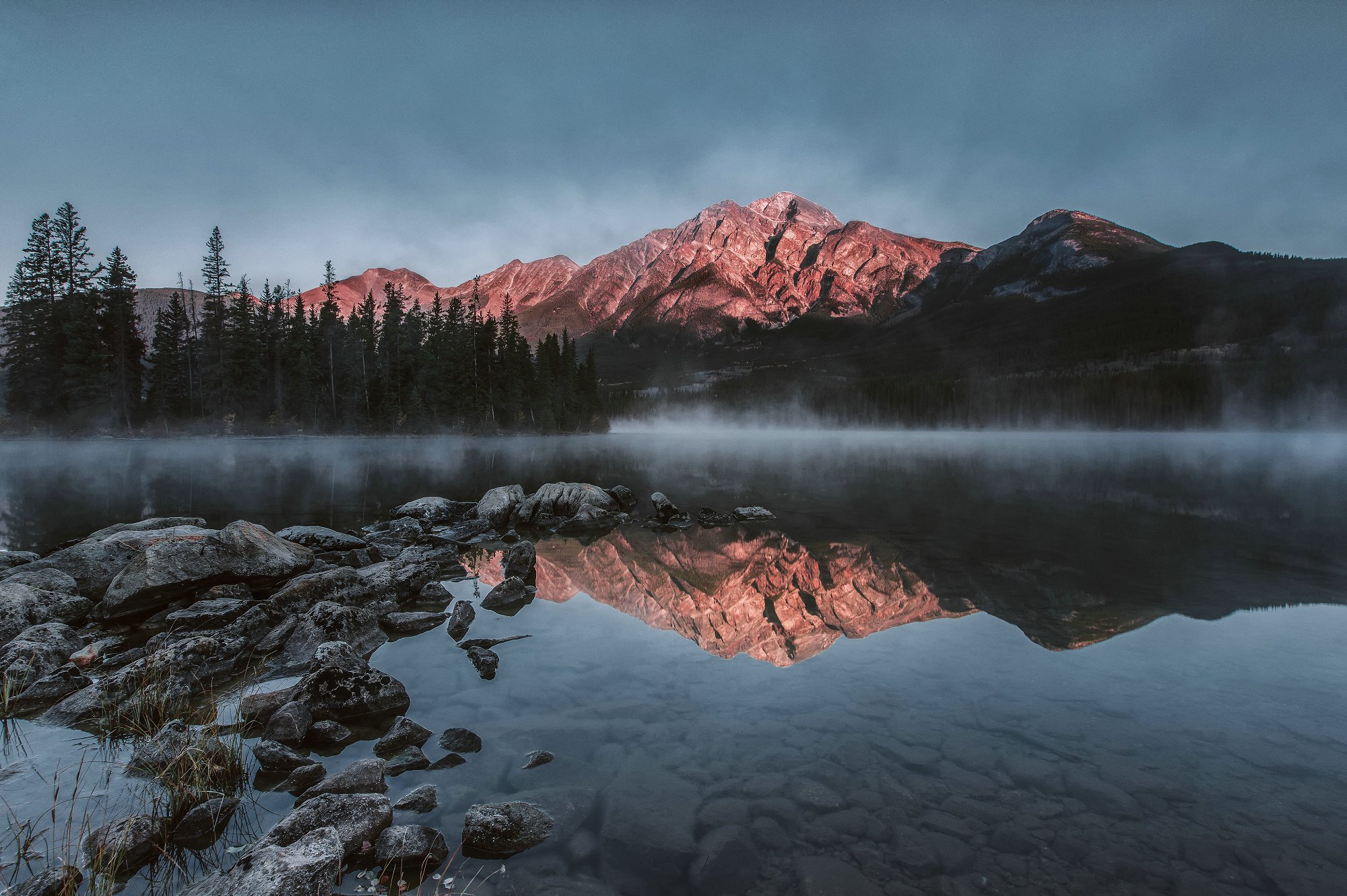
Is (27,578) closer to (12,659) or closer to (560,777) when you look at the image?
(12,659)

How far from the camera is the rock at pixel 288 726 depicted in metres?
6.44

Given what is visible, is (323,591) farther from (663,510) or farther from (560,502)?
(663,510)

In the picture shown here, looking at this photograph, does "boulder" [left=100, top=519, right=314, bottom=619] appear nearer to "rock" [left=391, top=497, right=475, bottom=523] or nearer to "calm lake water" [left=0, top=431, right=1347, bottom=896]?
"calm lake water" [left=0, top=431, right=1347, bottom=896]

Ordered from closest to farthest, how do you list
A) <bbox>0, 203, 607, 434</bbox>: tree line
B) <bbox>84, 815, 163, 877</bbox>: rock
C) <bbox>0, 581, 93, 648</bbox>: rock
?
<bbox>84, 815, 163, 877</bbox>: rock, <bbox>0, 581, 93, 648</bbox>: rock, <bbox>0, 203, 607, 434</bbox>: tree line

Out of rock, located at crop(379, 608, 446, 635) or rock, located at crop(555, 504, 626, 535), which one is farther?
rock, located at crop(555, 504, 626, 535)

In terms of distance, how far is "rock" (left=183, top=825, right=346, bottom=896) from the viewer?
3623mm

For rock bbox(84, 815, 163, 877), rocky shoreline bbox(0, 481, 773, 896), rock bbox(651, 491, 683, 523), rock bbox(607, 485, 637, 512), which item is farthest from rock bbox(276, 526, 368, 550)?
rock bbox(84, 815, 163, 877)

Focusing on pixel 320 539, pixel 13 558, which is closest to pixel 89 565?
pixel 13 558

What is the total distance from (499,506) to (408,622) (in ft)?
35.2

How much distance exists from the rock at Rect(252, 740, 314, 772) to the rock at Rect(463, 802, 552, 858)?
215 centimetres

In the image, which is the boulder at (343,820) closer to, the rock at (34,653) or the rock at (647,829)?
the rock at (647,829)

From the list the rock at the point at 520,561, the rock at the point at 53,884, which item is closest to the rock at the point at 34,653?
the rock at the point at 53,884

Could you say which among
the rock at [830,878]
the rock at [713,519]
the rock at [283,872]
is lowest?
the rock at [713,519]

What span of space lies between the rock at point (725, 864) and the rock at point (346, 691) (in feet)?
14.5
